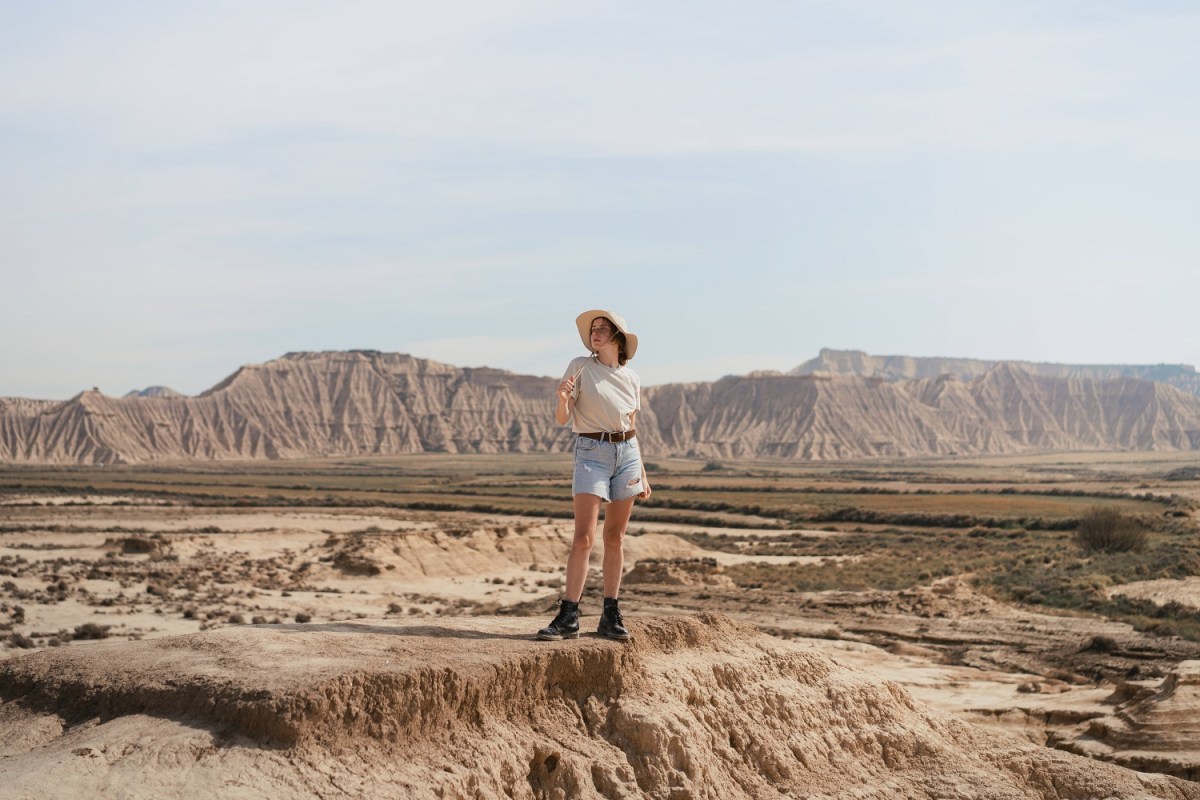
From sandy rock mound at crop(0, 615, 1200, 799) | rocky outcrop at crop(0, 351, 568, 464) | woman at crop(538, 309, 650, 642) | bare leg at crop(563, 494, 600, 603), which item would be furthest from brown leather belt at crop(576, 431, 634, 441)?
rocky outcrop at crop(0, 351, 568, 464)

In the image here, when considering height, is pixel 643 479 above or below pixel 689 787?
above

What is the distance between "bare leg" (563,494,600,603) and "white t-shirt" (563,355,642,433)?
1.54 feet

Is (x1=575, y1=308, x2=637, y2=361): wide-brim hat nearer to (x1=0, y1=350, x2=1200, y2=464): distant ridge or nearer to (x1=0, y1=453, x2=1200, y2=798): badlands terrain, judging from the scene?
(x1=0, y1=453, x2=1200, y2=798): badlands terrain

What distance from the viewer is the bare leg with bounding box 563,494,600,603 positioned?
7992 mm

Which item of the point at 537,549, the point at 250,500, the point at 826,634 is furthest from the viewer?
the point at 250,500

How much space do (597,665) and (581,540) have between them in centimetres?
81

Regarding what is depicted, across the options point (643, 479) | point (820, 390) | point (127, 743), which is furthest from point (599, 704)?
point (820, 390)

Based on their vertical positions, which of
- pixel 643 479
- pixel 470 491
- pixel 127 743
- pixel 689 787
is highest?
pixel 643 479

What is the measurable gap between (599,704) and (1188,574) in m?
25.7

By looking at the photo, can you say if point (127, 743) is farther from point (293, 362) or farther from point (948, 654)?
point (293, 362)

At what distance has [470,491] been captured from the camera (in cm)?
8569

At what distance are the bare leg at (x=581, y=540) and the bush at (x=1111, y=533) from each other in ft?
105

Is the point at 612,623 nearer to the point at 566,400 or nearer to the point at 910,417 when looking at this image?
the point at 566,400

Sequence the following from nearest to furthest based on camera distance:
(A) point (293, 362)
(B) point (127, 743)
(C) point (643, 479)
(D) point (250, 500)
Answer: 1. (B) point (127, 743)
2. (C) point (643, 479)
3. (D) point (250, 500)
4. (A) point (293, 362)
